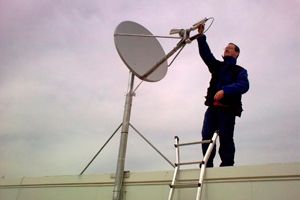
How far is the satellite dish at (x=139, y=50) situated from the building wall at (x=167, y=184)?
154cm

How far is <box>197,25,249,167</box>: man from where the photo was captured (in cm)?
473

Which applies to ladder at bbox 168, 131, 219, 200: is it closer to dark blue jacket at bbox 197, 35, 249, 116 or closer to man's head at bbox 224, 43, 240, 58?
dark blue jacket at bbox 197, 35, 249, 116

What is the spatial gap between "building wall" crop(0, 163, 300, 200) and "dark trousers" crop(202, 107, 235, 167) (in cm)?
52

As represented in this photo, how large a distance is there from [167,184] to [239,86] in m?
1.55

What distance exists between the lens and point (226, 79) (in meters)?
5.09

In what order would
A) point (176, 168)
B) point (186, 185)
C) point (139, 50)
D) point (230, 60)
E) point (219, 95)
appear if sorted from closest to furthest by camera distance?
point (186, 185)
point (176, 168)
point (219, 95)
point (230, 60)
point (139, 50)

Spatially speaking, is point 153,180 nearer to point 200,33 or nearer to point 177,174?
point 177,174

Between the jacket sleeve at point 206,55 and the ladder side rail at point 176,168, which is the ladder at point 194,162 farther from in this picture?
the jacket sleeve at point 206,55

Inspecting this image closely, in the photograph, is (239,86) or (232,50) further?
(232,50)

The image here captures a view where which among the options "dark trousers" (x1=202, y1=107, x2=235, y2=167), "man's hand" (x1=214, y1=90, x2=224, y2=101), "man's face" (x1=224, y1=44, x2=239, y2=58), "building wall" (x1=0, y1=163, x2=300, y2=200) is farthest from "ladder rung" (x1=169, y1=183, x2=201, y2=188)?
"man's face" (x1=224, y1=44, x2=239, y2=58)

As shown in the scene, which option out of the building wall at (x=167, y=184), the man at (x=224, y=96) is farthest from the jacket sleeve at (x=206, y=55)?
the building wall at (x=167, y=184)

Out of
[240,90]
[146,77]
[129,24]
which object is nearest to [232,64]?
[240,90]

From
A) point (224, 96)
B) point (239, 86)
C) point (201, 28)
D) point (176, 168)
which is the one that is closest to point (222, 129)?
point (224, 96)

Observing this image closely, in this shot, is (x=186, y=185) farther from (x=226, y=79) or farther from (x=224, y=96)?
(x=226, y=79)
